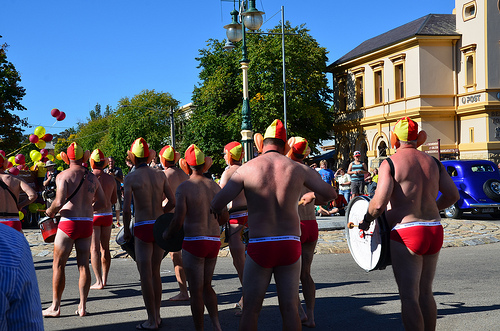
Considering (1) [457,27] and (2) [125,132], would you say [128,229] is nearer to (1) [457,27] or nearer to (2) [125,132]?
(1) [457,27]

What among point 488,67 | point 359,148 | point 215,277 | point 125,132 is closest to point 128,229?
point 215,277

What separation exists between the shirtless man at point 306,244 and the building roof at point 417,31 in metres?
34.4

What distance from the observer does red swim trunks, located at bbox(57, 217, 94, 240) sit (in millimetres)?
6988

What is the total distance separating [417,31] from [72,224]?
35544 millimetres

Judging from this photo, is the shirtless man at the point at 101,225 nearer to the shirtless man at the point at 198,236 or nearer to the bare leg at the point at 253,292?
the shirtless man at the point at 198,236

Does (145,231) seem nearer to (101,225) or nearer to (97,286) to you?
(101,225)

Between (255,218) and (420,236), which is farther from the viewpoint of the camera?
(420,236)

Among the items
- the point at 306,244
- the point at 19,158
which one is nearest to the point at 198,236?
the point at 306,244

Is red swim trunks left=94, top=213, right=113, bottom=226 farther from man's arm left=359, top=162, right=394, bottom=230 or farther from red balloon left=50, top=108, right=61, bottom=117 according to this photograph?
red balloon left=50, top=108, right=61, bottom=117

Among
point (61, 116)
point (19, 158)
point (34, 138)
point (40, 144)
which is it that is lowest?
point (19, 158)

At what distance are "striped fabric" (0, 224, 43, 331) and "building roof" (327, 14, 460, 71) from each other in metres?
39.0

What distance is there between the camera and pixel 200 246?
18.6 feet

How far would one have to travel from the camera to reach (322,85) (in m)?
44.0

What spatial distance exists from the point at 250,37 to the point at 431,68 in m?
13.1
